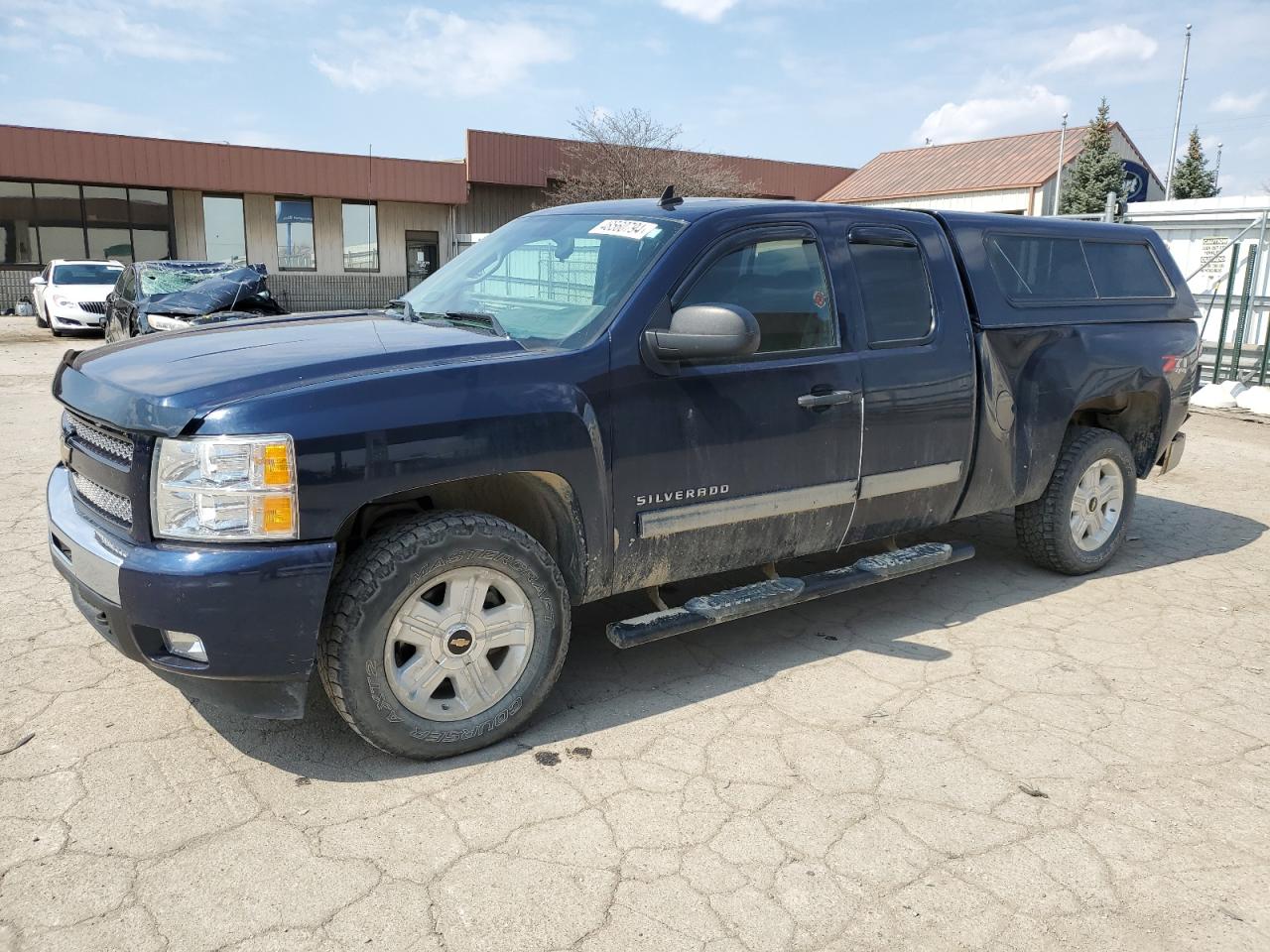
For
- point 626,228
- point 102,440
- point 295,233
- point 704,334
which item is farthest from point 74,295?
point 704,334

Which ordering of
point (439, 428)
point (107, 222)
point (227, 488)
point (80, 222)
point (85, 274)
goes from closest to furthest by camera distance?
point (227, 488)
point (439, 428)
point (85, 274)
point (80, 222)
point (107, 222)

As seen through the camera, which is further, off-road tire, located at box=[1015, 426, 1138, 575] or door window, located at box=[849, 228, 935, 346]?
off-road tire, located at box=[1015, 426, 1138, 575]

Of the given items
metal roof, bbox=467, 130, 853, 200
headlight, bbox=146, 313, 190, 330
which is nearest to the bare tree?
metal roof, bbox=467, 130, 853, 200

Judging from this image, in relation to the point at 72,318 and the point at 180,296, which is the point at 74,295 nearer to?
the point at 72,318

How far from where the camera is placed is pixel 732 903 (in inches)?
101

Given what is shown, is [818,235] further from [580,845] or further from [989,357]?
[580,845]

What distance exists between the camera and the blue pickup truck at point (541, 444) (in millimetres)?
2828

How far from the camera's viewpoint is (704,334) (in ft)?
11.1

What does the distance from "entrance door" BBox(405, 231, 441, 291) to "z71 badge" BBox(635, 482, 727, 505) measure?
2914cm

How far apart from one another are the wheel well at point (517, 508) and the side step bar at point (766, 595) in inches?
10.1

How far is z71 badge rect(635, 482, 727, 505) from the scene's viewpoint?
354cm

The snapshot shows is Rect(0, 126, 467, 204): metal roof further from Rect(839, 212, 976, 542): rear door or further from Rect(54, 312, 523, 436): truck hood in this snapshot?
Rect(839, 212, 976, 542): rear door

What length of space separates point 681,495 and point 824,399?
0.77 metres

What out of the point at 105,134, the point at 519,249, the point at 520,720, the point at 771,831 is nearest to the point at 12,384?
the point at 519,249
